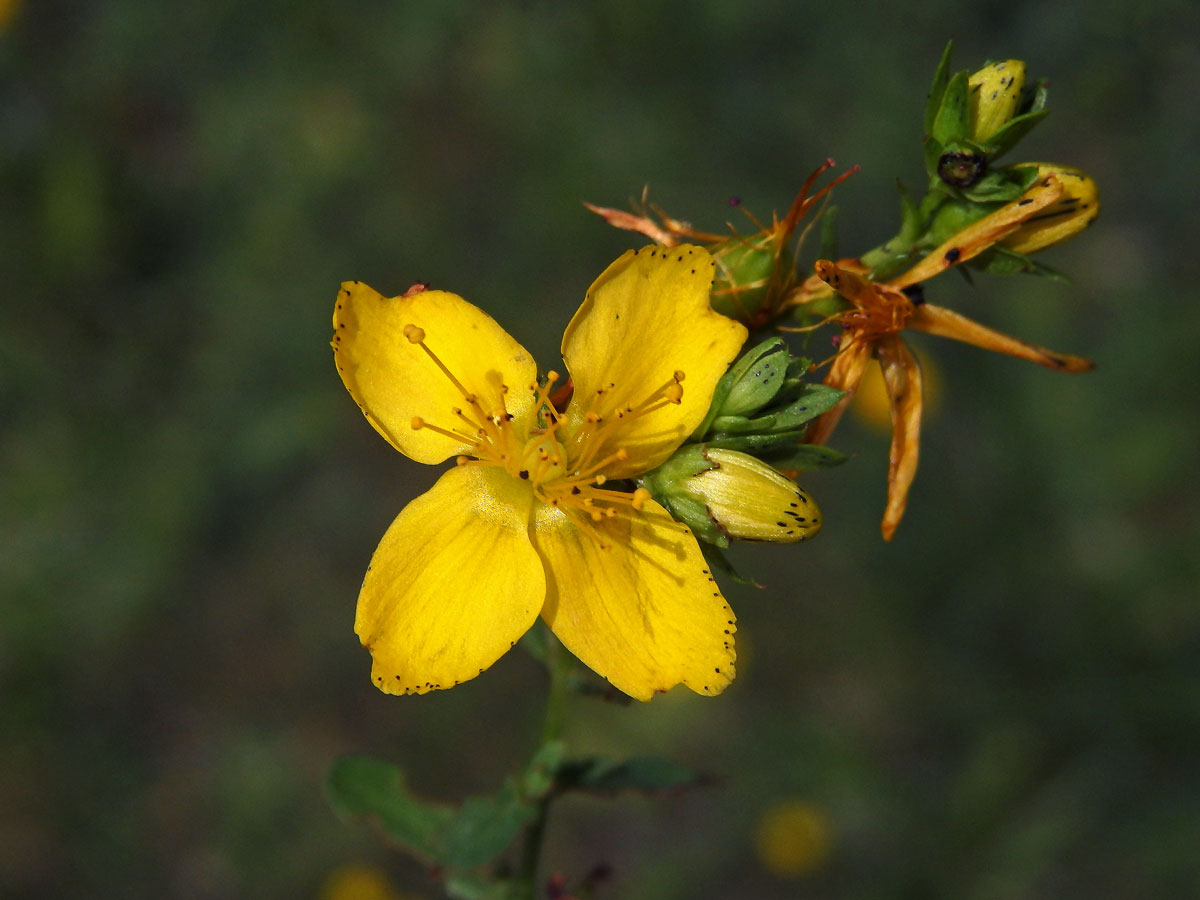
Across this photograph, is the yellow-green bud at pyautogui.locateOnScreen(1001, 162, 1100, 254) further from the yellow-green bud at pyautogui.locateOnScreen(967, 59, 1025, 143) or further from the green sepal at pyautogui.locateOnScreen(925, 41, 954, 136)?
the green sepal at pyautogui.locateOnScreen(925, 41, 954, 136)

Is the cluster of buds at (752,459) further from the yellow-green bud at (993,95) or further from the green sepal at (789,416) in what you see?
the yellow-green bud at (993,95)

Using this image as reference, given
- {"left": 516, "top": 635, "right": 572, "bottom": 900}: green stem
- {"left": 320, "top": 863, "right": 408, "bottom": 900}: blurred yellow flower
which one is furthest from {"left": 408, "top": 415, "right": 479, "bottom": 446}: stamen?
{"left": 320, "top": 863, "right": 408, "bottom": 900}: blurred yellow flower

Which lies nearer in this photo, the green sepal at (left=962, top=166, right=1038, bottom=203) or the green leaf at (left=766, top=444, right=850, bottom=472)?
the green leaf at (left=766, top=444, right=850, bottom=472)

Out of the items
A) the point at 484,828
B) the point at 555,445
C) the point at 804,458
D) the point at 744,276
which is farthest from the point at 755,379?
the point at 484,828

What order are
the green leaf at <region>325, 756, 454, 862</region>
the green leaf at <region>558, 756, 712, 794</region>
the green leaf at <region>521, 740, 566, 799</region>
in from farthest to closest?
the green leaf at <region>325, 756, 454, 862</region>
the green leaf at <region>558, 756, 712, 794</region>
the green leaf at <region>521, 740, 566, 799</region>

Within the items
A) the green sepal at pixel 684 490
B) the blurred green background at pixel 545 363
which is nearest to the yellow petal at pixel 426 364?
the green sepal at pixel 684 490

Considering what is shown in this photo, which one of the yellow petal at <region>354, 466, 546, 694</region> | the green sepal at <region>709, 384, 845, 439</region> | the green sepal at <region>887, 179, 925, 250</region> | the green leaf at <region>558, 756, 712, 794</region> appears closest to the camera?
the yellow petal at <region>354, 466, 546, 694</region>
